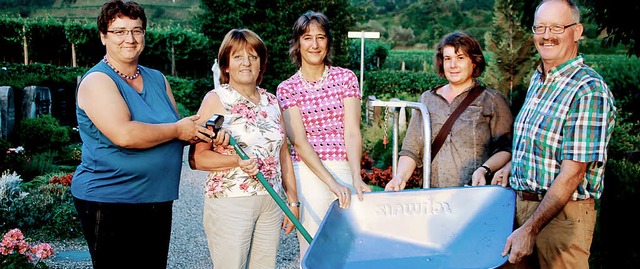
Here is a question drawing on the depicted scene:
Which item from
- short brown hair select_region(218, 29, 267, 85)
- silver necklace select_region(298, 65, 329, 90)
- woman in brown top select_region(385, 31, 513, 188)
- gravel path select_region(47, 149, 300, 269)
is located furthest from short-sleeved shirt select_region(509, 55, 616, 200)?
gravel path select_region(47, 149, 300, 269)

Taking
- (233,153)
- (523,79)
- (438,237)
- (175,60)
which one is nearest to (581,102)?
(438,237)

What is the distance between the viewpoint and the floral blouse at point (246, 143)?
2924 mm

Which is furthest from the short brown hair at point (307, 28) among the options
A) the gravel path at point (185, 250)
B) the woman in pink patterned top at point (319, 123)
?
the gravel path at point (185, 250)

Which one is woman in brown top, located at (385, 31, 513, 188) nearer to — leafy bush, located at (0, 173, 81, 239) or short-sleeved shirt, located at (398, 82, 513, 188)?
short-sleeved shirt, located at (398, 82, 513, 188)

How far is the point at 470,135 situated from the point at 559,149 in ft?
1.96

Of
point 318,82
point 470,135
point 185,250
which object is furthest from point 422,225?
point 185,250

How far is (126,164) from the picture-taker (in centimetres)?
256

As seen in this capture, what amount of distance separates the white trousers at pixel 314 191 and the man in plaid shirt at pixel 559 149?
3.03 feet

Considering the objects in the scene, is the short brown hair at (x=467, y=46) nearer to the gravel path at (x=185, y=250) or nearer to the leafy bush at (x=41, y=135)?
the gravel path at (x=185, y=250)

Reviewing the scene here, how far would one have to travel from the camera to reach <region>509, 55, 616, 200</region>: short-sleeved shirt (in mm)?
2279

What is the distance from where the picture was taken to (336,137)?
3.29 m

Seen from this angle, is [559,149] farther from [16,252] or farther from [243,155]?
[16,252]

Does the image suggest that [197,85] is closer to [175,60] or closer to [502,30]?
[175,60]

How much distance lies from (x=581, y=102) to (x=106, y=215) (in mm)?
1937
